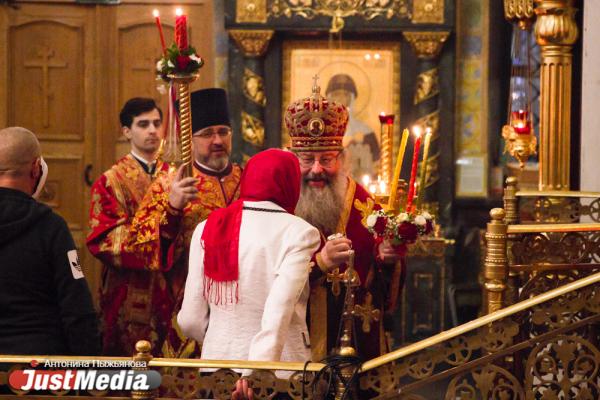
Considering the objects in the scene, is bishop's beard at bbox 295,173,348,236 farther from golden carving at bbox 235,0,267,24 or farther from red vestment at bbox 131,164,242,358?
golden carving at bbox 235,0,267,24

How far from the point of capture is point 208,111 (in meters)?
6.12

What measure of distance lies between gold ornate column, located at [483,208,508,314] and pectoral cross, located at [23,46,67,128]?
16.8ft

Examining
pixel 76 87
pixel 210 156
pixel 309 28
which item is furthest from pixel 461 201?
pixel 210 156

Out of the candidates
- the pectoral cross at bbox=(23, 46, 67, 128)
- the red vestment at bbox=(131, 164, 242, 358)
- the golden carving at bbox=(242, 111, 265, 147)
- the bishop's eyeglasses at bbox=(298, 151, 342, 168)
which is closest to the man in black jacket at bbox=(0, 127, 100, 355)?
the bishop's eyeglasses at bbox=(298, 151, 342, 168)

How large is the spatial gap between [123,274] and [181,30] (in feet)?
5.77

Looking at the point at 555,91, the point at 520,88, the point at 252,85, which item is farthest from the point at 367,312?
the point at 520,88

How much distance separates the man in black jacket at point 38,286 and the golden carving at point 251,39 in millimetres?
5446

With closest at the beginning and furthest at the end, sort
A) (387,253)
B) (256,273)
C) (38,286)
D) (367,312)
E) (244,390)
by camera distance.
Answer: (244,390) < (38,286) < (256,273) < (387,253) < (367,312)

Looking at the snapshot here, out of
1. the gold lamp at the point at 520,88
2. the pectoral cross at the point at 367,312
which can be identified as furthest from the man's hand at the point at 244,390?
the gold lamp at the point at 520,88

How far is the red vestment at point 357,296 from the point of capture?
5320 millimetres

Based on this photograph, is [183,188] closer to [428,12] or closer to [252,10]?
[252,10]

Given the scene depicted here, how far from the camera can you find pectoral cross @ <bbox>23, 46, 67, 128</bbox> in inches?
399

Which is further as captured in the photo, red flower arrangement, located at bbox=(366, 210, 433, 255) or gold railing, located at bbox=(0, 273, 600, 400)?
red flower arrangement, located at bbox=(366, 210, 433, 255)

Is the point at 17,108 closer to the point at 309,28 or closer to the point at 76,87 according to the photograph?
the point at 76,87
